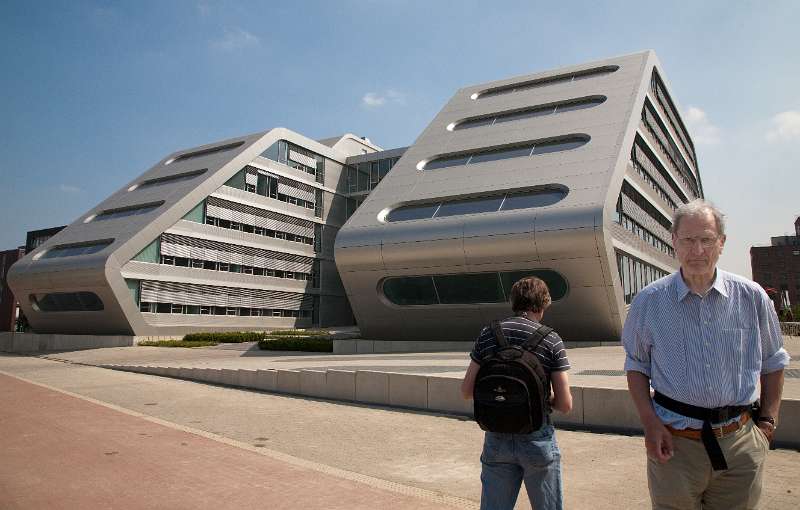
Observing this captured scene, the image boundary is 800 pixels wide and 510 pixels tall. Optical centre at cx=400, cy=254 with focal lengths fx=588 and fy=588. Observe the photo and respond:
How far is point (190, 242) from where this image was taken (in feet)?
143

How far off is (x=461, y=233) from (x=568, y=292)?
4926 mm

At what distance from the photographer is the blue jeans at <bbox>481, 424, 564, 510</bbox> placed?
376cm

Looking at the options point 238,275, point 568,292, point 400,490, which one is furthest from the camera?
point 238,275

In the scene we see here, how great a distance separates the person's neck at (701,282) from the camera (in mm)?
3189

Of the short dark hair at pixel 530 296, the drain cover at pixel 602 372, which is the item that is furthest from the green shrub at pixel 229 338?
the short dark hair at pixel 530 296

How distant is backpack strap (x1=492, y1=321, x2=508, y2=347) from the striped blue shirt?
2.70ft

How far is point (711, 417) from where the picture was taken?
3023mm

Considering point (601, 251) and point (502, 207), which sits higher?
point (502, 207)

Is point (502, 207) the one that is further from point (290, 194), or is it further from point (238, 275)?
point (290, 194)

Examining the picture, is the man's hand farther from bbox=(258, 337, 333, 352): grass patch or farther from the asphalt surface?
bbox=(258, 337, 333, 352): grass patch

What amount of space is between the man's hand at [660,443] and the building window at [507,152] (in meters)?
27.2

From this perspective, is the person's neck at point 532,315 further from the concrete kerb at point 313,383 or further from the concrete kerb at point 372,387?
the concrete kerb at point 313,383

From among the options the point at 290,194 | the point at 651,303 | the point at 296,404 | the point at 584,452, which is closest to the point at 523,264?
the point at 296,404

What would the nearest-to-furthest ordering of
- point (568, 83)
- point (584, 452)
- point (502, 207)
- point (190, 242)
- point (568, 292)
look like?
point (584, 452) < point (568, 292) < point (502, 207) < point (568, 83) < point (190, 242)
